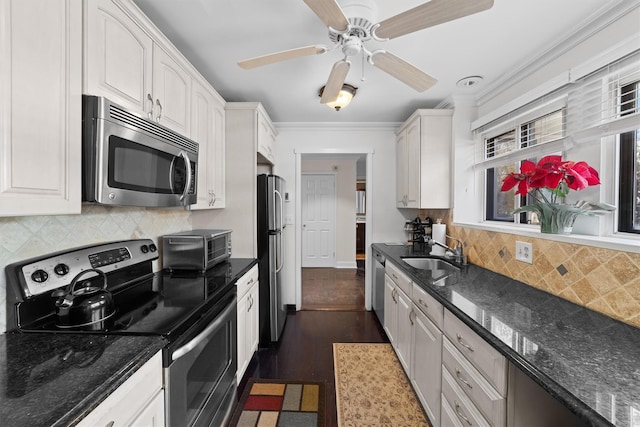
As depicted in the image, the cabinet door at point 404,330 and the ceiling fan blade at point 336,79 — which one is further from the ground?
the ceiling fan blade at point 336,79

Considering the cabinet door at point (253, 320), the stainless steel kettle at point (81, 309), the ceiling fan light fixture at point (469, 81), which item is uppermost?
the ceiling fan light fixture at point (469, 81)

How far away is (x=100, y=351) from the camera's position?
861mm

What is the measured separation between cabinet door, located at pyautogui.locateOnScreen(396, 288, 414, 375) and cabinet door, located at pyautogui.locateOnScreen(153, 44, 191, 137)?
1.94m

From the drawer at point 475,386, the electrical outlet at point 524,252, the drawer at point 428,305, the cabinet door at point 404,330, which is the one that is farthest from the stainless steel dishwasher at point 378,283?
the drawer at point 475,386

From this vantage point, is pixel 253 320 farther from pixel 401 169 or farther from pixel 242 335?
pixel 401 169

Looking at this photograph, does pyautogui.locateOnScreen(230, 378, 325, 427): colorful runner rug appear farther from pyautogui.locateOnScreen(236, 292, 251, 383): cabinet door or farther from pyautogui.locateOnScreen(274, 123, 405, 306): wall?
pyautogui.locateOnScreen(274, 123, 405, 306): wall

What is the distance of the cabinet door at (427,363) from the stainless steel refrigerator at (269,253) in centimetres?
129

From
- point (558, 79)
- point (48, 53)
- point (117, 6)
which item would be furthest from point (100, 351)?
point (558, 79)

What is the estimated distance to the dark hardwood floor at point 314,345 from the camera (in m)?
2.14

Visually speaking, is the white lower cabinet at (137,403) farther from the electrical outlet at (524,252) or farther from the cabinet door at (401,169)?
the cabinet door at (401,169)

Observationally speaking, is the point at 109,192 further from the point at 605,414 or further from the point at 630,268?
the point at 630,268

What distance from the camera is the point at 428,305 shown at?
160 centimetres

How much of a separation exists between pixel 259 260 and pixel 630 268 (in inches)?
90.7

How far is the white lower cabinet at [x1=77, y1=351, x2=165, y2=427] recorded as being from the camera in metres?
→ 0.71
